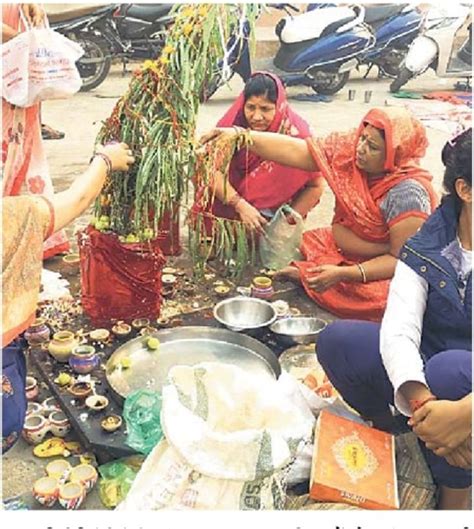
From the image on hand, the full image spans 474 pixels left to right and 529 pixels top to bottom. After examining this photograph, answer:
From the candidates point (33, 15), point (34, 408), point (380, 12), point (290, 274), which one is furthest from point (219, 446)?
point (380, 12)

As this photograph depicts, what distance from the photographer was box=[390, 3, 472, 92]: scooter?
709 centimetres

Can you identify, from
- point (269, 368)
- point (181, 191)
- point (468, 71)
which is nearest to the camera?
point (269, 368)

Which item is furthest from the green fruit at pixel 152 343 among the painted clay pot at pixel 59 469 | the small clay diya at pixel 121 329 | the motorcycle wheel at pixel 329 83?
the motorcycle wheel at pixel 329 83

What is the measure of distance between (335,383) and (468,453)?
1.46 ft

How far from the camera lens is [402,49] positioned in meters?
7.60

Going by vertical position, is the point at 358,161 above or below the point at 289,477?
above

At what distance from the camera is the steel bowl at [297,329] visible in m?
2.31

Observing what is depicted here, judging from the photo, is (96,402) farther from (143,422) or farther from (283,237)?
(283,237)

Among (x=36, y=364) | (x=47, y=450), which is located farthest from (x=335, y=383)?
(x=36, y=364)

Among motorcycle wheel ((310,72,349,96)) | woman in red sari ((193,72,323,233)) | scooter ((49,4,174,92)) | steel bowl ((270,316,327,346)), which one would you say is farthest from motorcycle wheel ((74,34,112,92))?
steel bowl ((270,316,327,346))

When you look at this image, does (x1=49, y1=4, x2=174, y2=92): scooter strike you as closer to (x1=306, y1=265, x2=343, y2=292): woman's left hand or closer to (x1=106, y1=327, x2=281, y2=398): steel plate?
(x1=306, y1=265, x2=343, y2=292): woman's left hand

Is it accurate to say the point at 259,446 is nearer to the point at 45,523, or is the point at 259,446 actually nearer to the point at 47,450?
the point at 45,523

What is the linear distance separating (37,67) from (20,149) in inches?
16.1

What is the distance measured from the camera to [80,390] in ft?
6.49
